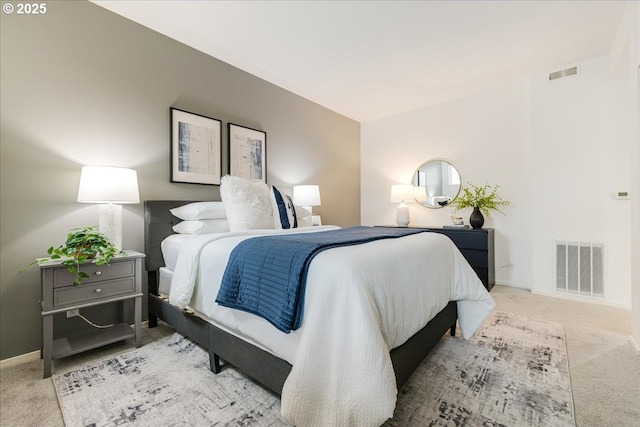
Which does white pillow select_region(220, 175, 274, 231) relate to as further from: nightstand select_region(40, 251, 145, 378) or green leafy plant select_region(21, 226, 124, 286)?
green leafy plant select_region(21, 226, 124, 286)


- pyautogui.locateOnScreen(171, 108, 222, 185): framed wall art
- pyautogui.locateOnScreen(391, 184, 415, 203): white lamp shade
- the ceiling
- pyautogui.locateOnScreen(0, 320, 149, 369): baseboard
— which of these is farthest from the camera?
pyautogui.locateOnScreen(391, 184, 415, 203): white lamp shade

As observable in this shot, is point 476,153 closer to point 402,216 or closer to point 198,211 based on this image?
point 402,216

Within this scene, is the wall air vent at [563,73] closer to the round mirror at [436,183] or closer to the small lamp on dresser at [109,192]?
the round mirror at [436,183]

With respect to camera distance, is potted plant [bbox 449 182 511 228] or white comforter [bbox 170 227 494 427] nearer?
white comforter [bbox 170 227 494 427]

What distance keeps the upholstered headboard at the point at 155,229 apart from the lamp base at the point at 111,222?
26 centimetres

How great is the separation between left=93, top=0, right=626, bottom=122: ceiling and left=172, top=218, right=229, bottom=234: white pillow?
1.67 metres

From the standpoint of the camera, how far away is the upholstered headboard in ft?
7.59

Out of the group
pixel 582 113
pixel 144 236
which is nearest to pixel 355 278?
pixel 144 236

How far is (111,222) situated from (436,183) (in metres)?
3.95

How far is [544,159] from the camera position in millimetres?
3234

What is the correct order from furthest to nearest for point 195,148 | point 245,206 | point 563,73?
point 563,73
point 195,148
point 245,206

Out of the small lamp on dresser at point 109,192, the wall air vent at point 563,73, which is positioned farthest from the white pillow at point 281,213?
the wall air vent at point 563,73

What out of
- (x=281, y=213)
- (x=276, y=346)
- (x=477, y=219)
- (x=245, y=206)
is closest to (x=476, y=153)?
(x=477, y=219)

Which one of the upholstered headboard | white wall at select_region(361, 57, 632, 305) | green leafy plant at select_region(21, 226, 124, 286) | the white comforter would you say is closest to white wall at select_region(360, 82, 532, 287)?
white wall at select_region(361, 57, 632, 305)
